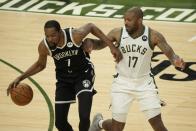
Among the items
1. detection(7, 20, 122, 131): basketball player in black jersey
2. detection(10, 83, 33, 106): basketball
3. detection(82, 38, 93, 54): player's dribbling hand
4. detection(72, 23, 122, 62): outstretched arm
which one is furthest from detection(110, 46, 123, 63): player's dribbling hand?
detection(10, 83, 33, 106): basketball

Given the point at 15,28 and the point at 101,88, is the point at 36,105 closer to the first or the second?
the point at 101,88

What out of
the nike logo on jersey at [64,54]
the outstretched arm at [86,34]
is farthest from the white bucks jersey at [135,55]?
the nike logo on jersey at [64,54]

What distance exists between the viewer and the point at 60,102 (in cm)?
871

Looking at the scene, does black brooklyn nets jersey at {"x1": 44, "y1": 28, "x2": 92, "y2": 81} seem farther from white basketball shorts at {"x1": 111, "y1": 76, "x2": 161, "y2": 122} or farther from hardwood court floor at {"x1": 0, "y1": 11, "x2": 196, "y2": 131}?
hardwood court floor at {"x1": 0, "y1": 11, "x2": 196, "y2": 131}

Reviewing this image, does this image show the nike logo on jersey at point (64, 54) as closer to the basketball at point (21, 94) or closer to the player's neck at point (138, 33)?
the basketball at point (21, 94)

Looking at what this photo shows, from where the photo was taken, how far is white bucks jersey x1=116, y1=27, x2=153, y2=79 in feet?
27.2

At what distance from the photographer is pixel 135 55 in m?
8.31

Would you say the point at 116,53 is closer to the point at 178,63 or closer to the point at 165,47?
the point at 165,47

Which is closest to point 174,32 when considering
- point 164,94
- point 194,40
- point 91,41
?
point 194,40

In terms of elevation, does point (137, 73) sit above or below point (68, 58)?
below

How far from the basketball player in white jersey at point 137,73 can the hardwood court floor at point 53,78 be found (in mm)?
1989

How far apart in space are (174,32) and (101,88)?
406cm

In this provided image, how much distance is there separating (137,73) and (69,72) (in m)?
1.06

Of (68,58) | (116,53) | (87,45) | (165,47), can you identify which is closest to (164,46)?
(165,47)
